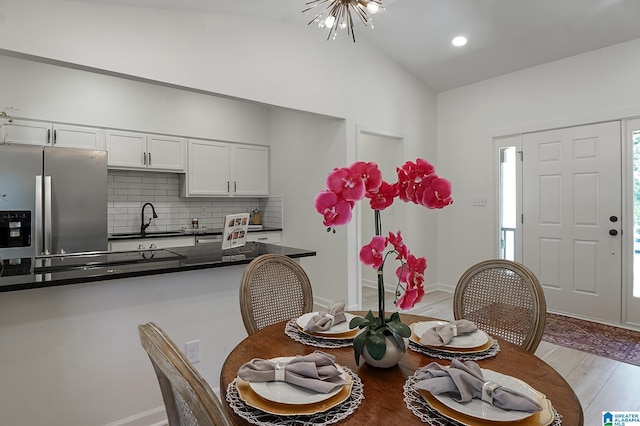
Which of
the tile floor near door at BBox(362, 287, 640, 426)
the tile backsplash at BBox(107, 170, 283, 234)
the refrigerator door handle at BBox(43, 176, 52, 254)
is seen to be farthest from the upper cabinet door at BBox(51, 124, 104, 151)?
the tile floor near door at BBox(362, 287, 640, 426)

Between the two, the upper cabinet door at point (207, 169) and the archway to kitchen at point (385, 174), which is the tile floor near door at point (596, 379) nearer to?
the archway to kitchen at point (385, 174)

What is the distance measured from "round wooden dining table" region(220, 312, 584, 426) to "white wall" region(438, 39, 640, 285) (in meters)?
3.61

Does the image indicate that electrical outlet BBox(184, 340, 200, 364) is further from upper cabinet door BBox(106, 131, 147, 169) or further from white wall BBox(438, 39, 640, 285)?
white wall BBox(438, 39, 640, 285)

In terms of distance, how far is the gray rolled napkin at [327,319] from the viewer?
4.25 feet

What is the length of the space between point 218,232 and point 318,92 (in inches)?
86.3

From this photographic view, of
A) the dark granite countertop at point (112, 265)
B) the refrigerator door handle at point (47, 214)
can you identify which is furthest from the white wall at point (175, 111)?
the refrigerator door handle at point (47, 214)

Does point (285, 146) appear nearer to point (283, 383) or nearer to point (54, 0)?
point (54, 0)

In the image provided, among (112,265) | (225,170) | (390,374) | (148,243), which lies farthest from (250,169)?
(390,374)

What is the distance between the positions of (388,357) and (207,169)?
13.8 feet

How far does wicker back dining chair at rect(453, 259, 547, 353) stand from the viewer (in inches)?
55.3

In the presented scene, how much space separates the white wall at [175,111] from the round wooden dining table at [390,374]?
1.07 meters

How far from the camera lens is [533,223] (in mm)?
4148

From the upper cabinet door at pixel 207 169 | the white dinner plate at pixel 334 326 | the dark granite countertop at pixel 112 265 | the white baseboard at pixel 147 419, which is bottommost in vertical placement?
the white baseboard at pixel 147 419

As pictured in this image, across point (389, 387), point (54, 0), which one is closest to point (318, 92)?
point (54, 0)
